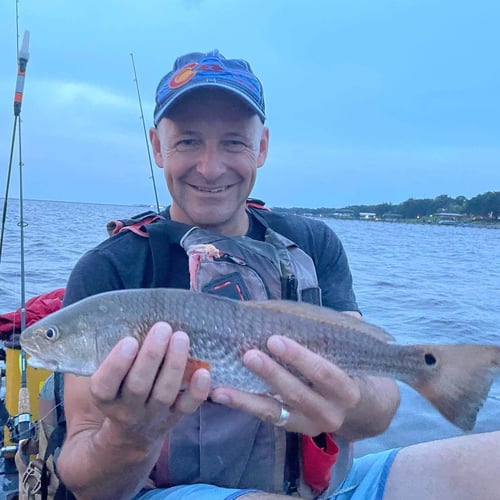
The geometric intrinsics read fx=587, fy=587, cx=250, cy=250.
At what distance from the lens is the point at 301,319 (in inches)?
108

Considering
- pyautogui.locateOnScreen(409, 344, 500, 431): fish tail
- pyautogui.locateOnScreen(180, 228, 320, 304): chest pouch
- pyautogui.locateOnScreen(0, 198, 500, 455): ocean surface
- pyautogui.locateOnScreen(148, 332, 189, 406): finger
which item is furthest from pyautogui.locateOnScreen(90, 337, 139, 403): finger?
pyautogui.locateOnScreen(0, 198, 500, 455): ocean surface

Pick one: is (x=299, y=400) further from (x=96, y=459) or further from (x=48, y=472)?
(x=48, y=472)

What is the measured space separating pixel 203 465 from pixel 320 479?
617 millimetres

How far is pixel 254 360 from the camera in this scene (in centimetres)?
251

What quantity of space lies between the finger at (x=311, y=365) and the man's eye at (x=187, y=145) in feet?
4.73

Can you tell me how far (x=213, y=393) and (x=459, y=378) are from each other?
45.0 inches

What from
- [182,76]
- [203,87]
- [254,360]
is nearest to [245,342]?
[254,360]

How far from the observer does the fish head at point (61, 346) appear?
8.55 feet

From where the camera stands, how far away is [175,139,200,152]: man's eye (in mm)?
3502

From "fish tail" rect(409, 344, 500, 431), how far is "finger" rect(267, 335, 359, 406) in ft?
1.45

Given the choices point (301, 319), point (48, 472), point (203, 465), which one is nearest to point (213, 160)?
point (301, 319)

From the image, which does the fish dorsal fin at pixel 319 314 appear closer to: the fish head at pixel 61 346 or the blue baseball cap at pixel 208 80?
the fish head at pixel 61 346

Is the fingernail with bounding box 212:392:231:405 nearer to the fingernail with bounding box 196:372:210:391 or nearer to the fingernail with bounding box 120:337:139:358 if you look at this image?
the fingernail with bounding box 196:372:210:391

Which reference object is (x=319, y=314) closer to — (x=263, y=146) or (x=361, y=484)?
(x=361, y=484)
